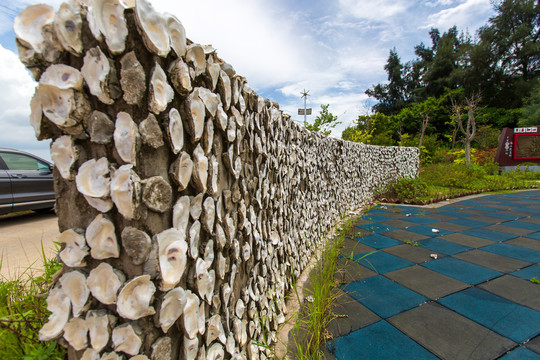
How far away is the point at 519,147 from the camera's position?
36.7ft

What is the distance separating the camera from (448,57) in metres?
23.2

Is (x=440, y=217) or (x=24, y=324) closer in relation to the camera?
(x=24, y=324)

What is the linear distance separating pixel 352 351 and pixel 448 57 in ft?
100

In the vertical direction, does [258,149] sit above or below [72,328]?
above

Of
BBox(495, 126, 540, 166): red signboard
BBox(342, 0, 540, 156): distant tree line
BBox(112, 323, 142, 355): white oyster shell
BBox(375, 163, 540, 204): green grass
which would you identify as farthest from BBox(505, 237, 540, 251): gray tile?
BBox(342, 0, 540, 156): distant tree line

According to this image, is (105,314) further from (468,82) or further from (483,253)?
(468,82)

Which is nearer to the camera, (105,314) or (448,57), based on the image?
(105,314)

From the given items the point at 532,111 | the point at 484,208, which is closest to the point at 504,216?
the point at 484,208

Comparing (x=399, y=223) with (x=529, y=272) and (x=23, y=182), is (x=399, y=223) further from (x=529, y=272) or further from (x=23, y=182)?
(x=23, y=182)

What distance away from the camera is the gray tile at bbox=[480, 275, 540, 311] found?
1778mm

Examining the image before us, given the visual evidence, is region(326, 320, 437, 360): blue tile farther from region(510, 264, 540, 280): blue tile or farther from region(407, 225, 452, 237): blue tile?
region(407, 225, 452, 237): blue tile

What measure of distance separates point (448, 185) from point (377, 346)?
772cm

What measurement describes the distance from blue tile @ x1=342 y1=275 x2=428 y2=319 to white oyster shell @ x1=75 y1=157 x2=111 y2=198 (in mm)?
1835

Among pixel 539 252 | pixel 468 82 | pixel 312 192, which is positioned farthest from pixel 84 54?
pixel 468 82
